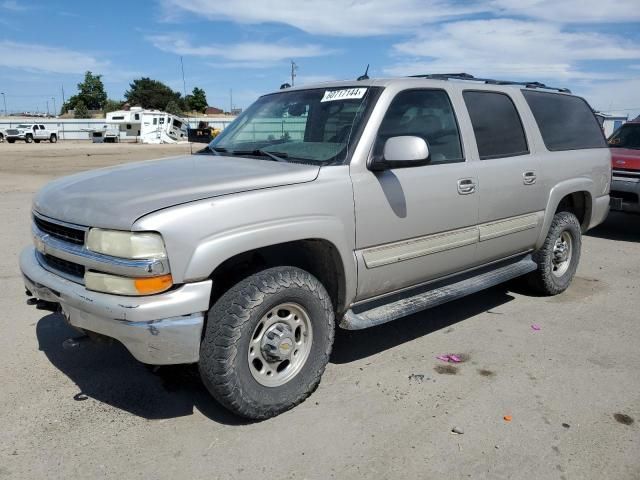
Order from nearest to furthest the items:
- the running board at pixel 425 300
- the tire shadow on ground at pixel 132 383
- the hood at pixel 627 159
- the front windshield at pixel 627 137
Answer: the tire shadow on ground at pixel 132 383, the running board at pixel 425 300, the hood at pixel 627 159, the front windshield at pixel 627 137

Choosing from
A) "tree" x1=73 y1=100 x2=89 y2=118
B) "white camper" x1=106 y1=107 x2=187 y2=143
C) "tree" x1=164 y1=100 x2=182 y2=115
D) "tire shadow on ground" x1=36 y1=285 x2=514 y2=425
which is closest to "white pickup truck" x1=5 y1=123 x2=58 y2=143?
"white camper" x1=106 y1=107 x2=187 y2=143

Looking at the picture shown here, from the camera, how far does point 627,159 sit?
8.43 meters

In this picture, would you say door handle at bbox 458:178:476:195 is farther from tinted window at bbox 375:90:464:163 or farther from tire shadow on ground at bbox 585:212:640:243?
tire shadow on ground at bbox 585:212:640:243

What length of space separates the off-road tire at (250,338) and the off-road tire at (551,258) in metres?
2.80

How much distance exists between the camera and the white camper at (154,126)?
5691cm

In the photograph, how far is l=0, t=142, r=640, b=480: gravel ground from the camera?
2838 millimetres

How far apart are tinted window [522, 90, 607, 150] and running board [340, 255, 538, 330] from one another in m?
1.21

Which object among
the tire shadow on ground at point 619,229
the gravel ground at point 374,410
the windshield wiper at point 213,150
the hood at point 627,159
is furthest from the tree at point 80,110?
the gravel ground at point 374,410

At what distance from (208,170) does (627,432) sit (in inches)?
111

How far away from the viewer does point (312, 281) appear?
131 inches

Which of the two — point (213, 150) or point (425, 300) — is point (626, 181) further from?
point (213, 150)

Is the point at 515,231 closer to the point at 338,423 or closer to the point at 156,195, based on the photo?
the point at 338,423

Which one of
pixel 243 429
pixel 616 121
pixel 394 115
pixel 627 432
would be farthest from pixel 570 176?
pixel 616 121

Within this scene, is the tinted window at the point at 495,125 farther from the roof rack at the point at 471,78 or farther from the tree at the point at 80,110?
the tree at the point at 80,110
